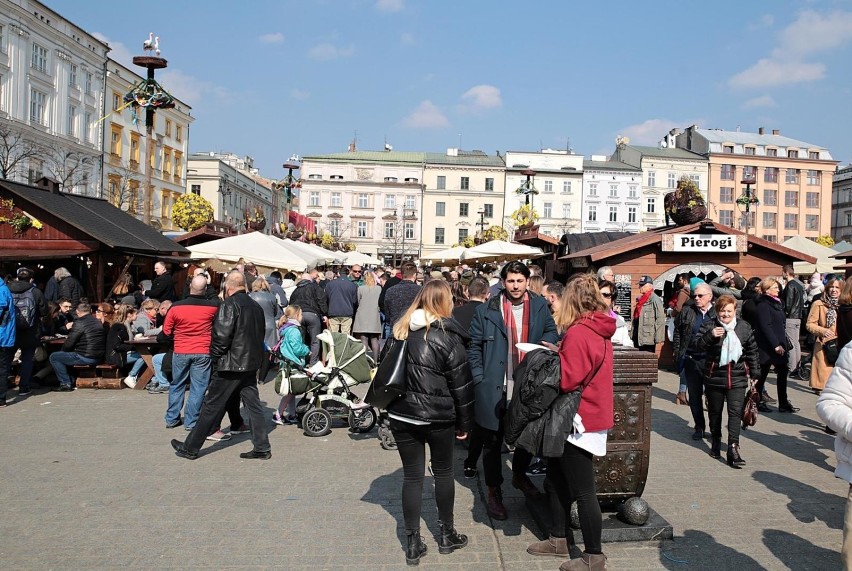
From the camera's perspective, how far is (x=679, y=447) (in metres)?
7.65

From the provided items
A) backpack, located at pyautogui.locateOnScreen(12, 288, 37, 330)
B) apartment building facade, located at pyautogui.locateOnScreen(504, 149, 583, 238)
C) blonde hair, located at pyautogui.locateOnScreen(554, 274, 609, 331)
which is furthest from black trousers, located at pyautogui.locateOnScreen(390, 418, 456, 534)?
apartment building facade, located at pyautogui.locateOnScreen(504, 149, 583, 238)

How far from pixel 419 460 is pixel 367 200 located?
74.4m

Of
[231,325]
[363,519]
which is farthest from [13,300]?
[363,519]

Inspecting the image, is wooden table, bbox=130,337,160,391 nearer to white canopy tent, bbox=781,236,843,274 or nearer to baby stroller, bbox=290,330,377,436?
baby stroller, bbox=290,330,377,436

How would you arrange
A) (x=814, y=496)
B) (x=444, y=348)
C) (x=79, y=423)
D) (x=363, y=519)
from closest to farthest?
(x=444, y=348)
(x=363, y=519)
(x=814, y=496)
(x=79, y=423)

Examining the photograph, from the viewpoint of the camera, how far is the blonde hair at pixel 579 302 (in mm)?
4207

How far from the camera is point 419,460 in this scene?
181 inches

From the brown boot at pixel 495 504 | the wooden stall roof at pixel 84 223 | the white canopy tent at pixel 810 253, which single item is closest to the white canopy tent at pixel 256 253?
the wooden stall roof at pixel 84 223

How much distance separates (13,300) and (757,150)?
269 ft

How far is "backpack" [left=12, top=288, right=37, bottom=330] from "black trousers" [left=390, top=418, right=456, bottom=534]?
7.50m

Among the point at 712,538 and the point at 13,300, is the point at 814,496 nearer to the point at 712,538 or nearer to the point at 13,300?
the point at 712,538

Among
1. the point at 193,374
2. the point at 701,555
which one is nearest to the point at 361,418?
the point at 193,374

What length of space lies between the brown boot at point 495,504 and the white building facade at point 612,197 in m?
71.9

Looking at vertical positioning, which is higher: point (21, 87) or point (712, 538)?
point (21, 87)
